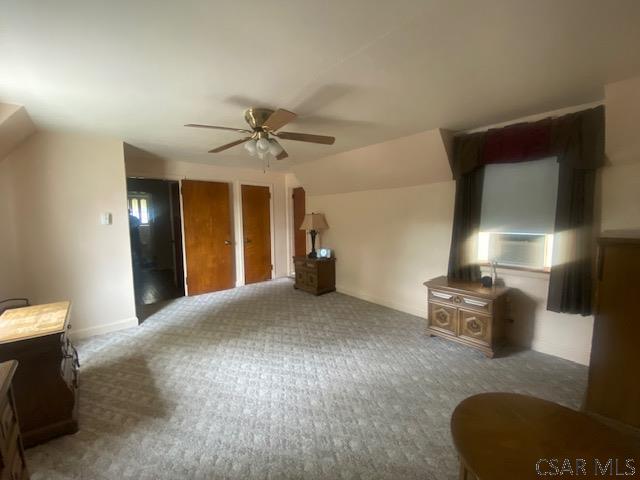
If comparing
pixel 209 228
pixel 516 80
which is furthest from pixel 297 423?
pixel 209 228

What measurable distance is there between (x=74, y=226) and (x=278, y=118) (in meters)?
2.75

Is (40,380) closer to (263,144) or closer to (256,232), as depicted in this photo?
(263,144)

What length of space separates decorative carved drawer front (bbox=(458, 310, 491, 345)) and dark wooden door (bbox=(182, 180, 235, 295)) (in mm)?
3911

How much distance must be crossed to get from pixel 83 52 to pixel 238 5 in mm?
978

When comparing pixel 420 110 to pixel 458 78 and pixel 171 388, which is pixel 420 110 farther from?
pixel 171 388

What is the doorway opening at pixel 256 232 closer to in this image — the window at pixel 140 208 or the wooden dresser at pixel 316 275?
the wooden dresser at pixel 316 275

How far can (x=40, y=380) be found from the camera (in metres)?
1.68

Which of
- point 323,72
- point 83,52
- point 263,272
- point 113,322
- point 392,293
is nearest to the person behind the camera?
point 83,52

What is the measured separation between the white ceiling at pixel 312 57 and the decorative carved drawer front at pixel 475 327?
1900 mm

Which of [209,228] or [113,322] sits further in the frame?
[209,228]

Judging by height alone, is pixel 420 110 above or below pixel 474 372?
above

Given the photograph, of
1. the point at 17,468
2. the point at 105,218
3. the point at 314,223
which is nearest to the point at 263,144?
the point at 17,468

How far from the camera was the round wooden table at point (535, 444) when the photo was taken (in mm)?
956

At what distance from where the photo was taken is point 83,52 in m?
1.46
